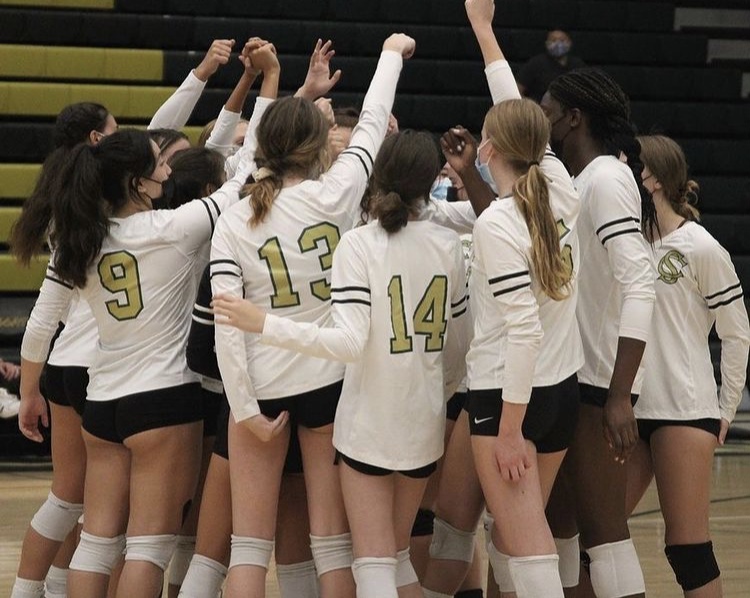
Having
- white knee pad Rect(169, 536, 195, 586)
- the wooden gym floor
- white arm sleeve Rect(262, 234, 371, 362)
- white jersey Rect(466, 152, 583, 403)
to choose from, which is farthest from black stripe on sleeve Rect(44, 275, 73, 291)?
the wooden gym floor

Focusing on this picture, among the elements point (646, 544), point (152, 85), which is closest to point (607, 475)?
point (646, 544)

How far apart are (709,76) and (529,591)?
7.96 m

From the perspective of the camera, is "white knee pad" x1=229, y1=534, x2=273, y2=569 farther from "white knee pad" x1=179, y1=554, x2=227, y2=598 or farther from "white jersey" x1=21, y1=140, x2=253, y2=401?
"white jersey" x1=21, y1=140, x2=253, y2=401

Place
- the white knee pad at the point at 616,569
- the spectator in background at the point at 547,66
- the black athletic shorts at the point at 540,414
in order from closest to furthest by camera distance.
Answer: the black athletic shorts at the point at 540,414, the white knee pad at the point at 616,569, the spectator in background at the point at 547,66

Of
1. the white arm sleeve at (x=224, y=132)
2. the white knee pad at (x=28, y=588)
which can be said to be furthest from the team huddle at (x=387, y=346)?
the white arm sleeve at (x=224, y=132)

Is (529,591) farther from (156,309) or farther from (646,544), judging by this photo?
(646,544)

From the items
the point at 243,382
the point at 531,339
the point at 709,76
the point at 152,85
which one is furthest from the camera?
the point at 709,76

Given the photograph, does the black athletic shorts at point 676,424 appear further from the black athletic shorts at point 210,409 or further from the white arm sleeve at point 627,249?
the black athletic shorts at point 210,409

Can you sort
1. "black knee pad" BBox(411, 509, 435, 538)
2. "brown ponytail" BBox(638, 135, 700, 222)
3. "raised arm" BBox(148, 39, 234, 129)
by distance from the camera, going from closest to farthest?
"brown ponytail" BBox(638, 135, 700, 222), "black knee pad" BBox(411, 509, 435, 538), "raised arm" BBox(148, 39, 234, 129)

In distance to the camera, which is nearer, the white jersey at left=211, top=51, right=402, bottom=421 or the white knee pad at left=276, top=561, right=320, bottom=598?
the white jersey at left=211, top=51, right=402, bottom=421

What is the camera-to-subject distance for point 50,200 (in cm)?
338

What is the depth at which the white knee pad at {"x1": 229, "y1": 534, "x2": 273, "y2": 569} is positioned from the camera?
3.20 meters

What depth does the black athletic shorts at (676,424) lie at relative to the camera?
3449mm

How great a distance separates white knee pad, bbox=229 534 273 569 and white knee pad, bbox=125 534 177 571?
233 mm
